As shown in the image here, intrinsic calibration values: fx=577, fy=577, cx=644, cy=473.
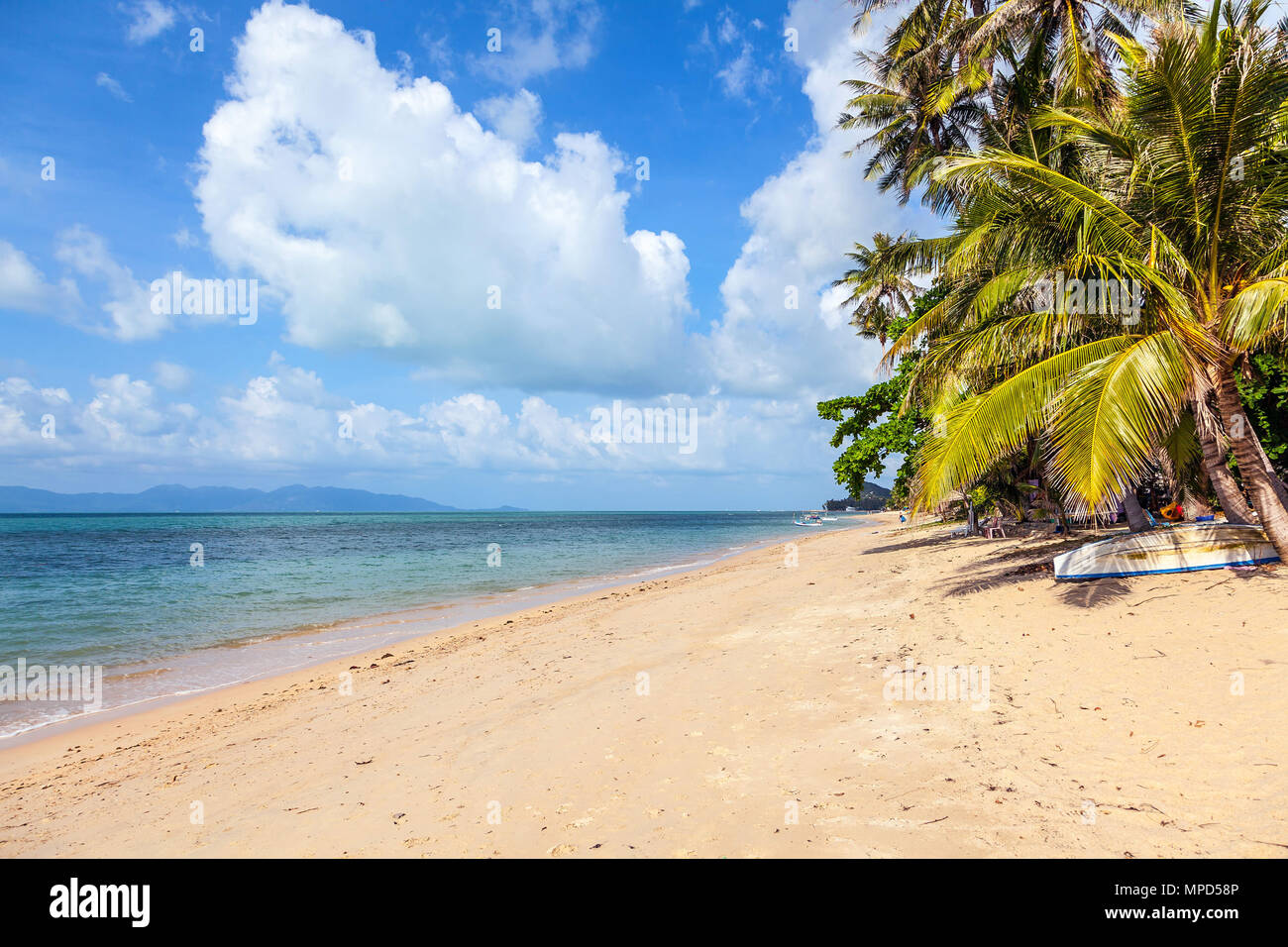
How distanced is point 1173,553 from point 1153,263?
4.05 meters

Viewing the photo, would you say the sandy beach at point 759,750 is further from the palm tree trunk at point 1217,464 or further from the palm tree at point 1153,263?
the palm tree at point 1153,263

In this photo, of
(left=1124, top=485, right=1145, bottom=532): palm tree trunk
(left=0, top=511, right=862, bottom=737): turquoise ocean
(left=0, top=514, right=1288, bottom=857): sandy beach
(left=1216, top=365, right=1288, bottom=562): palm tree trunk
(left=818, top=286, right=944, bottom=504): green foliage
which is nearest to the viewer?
(left=0, top=514, right=1288, bottom=857): sandy beach

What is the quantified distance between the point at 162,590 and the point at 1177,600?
1133 inches

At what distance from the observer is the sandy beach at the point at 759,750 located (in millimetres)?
3621

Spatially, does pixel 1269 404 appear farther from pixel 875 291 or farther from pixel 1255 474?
pixel 875 291

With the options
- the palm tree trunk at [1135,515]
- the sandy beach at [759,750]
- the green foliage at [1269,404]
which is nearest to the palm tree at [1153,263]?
the sandy beach at [759,750]

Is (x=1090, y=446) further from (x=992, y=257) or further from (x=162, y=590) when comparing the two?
(x=162, y=590)

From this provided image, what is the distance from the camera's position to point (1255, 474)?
25.1 feet

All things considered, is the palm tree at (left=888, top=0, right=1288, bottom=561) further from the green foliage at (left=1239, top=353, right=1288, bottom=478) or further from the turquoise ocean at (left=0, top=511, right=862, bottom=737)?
the turquoise ocean at (left=0, top=511, right=862, bottom=737)

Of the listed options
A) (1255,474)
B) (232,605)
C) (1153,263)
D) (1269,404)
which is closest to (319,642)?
(232,605)

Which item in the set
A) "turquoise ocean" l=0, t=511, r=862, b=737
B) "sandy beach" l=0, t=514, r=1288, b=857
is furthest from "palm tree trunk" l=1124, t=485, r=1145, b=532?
"turquoise ocean" l=0, t=511, r=862, b=737

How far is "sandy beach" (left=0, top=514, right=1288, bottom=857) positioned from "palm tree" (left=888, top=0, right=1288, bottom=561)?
73.3 inches

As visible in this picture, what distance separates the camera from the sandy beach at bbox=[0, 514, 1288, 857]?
362cm
